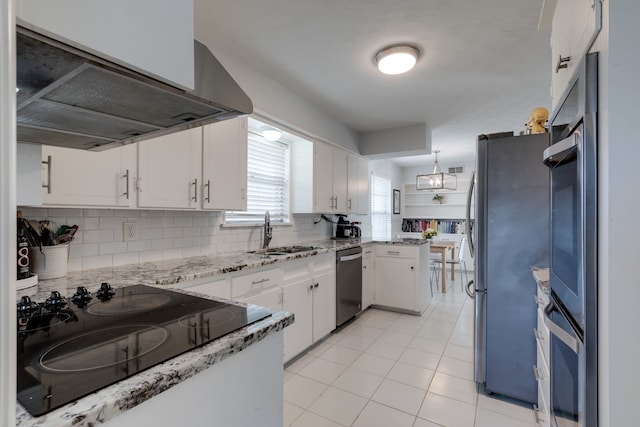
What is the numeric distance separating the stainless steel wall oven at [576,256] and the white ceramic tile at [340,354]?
161 centimetres

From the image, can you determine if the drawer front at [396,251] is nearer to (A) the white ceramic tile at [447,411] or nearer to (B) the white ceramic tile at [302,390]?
(A) the white ceramic tile at [447,411]

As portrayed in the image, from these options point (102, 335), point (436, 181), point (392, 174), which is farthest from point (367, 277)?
point (392, 174)

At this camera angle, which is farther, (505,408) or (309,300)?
(309,300)

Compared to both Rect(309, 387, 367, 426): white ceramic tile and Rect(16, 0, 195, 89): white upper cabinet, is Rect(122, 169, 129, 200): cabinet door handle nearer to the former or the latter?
Rect(16, 0, 195, 89): white upper cabinet

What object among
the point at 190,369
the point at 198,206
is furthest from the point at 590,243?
the point at 198,206

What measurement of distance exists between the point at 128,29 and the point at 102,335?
0.74 m

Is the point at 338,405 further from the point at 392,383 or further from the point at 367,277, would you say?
the point at 367,277

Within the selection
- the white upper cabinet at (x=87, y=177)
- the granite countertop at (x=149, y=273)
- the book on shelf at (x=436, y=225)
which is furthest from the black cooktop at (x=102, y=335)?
the book on shelf at (x=436, y=225)

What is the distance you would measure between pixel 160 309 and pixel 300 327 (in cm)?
174

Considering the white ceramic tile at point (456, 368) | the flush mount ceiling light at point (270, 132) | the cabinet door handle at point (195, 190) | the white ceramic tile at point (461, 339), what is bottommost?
the white ceramic tile at point (456, 368)

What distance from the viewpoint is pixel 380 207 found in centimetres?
620

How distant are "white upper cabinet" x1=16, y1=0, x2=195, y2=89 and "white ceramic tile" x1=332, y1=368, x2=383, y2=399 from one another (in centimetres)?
220

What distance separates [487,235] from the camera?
2037mm

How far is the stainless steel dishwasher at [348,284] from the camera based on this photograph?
10.4 feet
